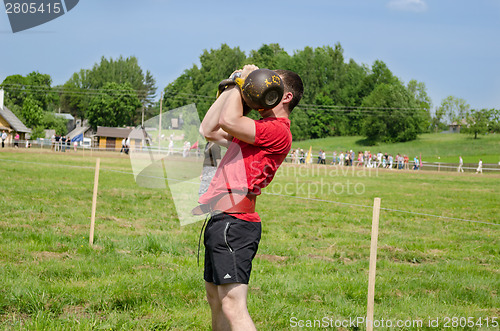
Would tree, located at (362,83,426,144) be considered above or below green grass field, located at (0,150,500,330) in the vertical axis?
above

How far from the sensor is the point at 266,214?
41.9 feet

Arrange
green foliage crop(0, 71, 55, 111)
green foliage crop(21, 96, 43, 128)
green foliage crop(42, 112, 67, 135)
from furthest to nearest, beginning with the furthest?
green foliage crop(0, 71, 55, 111)
green foliage crop(42, 112, 67, 135)
green foliage crop(21, 96, 43, 128)

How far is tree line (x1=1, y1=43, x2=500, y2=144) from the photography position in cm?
9069

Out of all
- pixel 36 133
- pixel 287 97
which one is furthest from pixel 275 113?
pixel 36 133

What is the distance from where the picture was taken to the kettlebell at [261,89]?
290 centimetres

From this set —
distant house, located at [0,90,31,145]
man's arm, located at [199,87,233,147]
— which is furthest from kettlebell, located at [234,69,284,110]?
distant house, located at [0,90,31,145]

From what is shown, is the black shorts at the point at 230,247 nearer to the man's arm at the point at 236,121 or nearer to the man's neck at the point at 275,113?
the man's arm at the point at 236,121

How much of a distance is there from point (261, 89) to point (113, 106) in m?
101

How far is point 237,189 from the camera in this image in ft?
10.1

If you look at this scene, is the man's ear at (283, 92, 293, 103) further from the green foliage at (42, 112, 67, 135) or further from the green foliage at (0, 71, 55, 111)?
the green foliage at (42, 112, 67, 135)

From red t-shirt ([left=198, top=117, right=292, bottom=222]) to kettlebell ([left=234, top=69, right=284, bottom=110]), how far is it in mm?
154

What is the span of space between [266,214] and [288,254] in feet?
15.4

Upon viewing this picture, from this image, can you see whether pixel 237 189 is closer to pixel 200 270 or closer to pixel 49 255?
pixel 200 270

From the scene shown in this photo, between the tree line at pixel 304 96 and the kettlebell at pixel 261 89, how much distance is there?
80.3 metres
